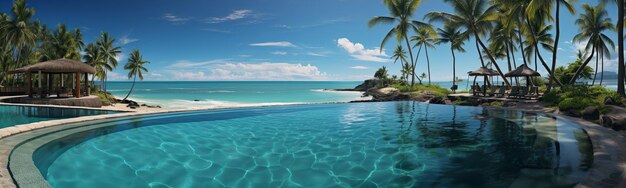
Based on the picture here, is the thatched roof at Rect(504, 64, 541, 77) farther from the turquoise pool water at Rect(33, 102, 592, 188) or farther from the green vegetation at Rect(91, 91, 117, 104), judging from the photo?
the green vegetation at Rect(91, 91, 117, 104)

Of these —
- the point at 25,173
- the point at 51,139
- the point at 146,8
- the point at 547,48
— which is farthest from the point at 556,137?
the point at 146,8

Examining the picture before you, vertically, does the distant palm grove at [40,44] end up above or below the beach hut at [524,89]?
above

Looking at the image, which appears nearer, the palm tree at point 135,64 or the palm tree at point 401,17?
the palm tree at point 401,17

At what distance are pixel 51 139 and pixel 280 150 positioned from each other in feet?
17.6

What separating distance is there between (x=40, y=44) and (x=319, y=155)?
51.4 m

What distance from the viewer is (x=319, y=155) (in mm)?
7031

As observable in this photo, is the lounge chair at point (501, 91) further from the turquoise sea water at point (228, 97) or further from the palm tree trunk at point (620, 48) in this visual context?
the turquoise sea water at point (228, 97)

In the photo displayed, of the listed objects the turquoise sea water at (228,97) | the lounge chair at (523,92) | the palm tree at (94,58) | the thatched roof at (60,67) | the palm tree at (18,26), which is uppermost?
the palm tree at (18,26)

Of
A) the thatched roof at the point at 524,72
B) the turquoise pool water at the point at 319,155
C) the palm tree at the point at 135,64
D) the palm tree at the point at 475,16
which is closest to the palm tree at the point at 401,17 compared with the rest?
the palm tree at the point at 475,16

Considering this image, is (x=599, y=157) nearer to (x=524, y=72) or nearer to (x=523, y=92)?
(x=523, y=92)

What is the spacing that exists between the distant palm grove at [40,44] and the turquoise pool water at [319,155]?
27421 mm

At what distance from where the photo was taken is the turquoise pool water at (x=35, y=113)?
36.9 feet

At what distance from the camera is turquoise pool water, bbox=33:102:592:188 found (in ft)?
17.6

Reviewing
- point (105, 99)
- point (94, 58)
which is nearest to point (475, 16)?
point (105, 99)
